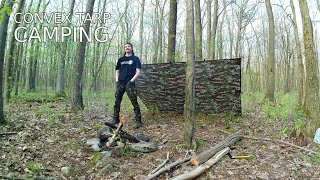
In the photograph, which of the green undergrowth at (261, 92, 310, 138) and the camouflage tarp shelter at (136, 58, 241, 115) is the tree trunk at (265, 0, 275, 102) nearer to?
the green undergrowth at (261, 92, 310, 138)

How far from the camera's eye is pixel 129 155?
504cm

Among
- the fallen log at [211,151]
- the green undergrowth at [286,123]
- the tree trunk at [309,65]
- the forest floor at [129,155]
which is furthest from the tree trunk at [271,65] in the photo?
the fallen log at [211,151]

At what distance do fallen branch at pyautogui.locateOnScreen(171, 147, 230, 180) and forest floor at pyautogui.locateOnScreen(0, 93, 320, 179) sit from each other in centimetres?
8

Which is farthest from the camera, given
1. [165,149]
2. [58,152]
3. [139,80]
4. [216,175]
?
[139,80]

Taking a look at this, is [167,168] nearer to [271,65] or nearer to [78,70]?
[78,70]

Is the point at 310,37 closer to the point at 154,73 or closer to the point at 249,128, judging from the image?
the point at 249,128

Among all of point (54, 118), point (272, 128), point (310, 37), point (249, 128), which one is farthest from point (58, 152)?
point (310, 37)

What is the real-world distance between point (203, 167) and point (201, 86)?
3.29m

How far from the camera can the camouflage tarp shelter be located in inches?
269

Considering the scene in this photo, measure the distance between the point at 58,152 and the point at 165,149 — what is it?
1.99 metres

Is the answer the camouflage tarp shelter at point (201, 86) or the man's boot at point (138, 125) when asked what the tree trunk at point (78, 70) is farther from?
the man's boot at point (138, 125)

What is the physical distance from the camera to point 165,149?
5273 millimetres

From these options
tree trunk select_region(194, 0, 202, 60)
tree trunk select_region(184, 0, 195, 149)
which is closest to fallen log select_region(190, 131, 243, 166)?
tree trunk select_region(184, 0, 195, 149)

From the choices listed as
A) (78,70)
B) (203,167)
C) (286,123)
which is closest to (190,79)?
(203,167)
